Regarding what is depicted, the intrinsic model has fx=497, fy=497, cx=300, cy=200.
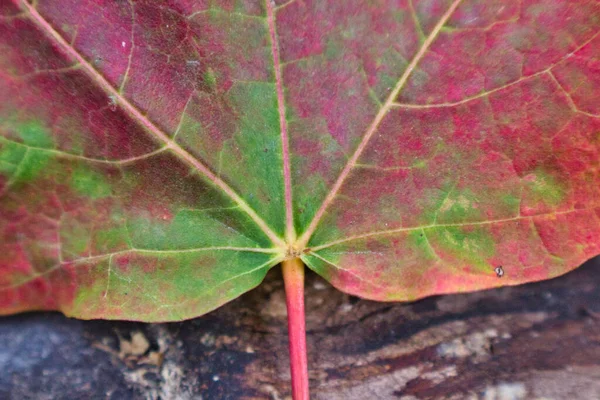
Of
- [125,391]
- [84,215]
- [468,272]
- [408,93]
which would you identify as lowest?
[125,391]

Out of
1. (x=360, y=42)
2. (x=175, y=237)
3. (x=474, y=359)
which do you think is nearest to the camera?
(x=360, y=42)

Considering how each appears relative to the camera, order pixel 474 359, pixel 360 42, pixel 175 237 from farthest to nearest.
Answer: pixel 474 359, pixel 175 237, pixel 360 42

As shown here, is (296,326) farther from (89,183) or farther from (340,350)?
(89,183)

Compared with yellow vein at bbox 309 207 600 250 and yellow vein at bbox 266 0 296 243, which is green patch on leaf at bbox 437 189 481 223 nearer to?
yellow vein at bbox 309 207 600 250

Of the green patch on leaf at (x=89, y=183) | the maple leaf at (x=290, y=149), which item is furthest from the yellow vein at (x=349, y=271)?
the green patch on leaf at (x=89, y=183)

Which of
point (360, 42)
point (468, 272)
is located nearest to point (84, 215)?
point (360, 42)

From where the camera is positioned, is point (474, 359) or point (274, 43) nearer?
point (274, 43)

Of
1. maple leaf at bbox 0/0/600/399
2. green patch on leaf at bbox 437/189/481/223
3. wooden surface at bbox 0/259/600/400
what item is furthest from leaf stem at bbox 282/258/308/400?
green patch on leaf at bbox 437/189/481/223

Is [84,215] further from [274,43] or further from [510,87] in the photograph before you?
[510,87]
